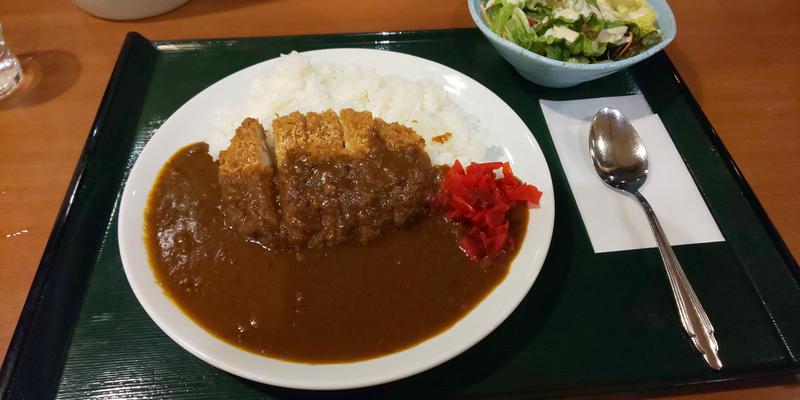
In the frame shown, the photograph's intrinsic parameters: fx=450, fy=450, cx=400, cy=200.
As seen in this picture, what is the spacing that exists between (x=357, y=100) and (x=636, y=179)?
1514 millimetres

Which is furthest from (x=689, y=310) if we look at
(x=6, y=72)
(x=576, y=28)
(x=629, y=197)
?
(x=6, y=72)

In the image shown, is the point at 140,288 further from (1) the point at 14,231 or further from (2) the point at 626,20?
(2) the point at 626,20

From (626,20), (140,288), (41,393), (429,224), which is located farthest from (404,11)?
(41,393)

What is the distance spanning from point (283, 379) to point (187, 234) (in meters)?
0.83

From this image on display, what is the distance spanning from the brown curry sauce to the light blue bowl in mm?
870

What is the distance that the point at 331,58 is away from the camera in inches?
104

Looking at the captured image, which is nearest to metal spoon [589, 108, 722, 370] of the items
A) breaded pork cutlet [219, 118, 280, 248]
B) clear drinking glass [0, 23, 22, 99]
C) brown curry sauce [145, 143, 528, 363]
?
brown curry sauce [145, 143, 528, 363]

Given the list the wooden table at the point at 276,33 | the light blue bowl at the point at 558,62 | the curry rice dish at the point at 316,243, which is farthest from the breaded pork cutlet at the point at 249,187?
the light blue bowl at the point at 558,62

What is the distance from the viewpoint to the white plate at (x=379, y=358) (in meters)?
1.58

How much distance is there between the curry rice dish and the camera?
1739 millimetres

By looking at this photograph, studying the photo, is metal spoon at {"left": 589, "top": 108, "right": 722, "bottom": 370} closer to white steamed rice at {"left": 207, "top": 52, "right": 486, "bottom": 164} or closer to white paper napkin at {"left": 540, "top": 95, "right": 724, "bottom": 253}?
white paper napkin at {"left": 540, "top": 95, "right": 724, "bottom": 253}

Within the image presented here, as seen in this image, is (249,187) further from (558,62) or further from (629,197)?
(629,197)

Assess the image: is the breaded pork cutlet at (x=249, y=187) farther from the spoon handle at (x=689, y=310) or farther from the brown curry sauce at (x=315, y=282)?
the spoon handle at (x=689, y=310)

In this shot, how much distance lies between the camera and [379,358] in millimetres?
1634
